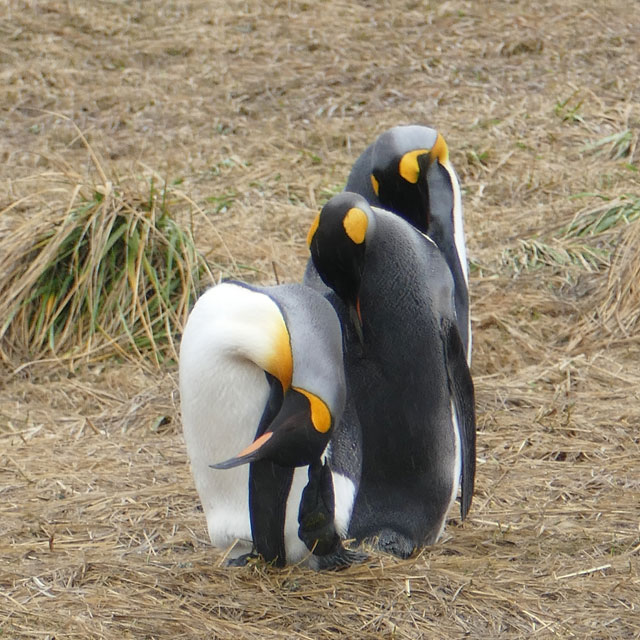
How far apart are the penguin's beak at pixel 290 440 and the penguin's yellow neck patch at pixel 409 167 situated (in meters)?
1.05

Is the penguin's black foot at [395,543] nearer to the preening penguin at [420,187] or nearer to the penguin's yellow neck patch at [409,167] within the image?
the preening penguin at [420,187]

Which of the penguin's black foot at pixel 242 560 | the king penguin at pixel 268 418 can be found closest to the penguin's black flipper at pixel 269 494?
the king penguin at pixel 268 418

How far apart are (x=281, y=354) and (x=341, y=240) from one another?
361mm

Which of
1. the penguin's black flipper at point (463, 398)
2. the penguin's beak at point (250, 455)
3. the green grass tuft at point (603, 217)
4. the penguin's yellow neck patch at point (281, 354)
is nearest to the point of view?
the penguin's beak at point (250, 455)

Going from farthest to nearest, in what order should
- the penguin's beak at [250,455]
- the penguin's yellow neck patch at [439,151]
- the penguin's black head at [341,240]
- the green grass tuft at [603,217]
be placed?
1. the green grass tuft at [603,217]
2. the penguin's yellow neck patch at [439,151]
3. the penguin's black head at [341,240]
4. the penguin's beak at [250,455]

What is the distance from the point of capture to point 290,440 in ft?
8.50

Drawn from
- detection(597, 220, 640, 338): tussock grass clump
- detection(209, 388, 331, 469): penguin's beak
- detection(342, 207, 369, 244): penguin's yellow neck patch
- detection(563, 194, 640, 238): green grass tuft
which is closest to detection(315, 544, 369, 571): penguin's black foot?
detection(209, 388, 331, 469): penguin's beak

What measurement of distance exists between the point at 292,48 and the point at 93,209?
4.41 meters

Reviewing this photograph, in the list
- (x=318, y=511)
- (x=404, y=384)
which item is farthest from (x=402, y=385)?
(x=318, y=511)

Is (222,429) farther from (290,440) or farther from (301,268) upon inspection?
(301,268)

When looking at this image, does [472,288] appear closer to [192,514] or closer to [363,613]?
[192,514]

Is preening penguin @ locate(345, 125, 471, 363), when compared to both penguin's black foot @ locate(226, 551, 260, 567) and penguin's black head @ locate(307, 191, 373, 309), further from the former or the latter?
penguin's black foot @ locate(226, 551, 260, 567)

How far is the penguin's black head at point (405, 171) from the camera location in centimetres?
342

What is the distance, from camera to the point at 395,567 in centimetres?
300
